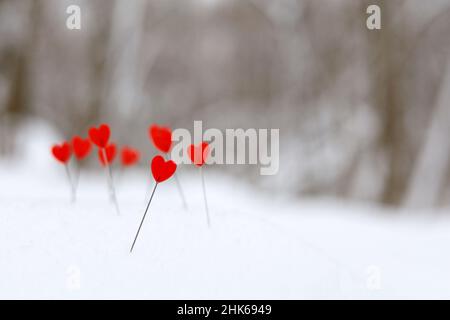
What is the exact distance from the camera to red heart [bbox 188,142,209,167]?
1.10 metres

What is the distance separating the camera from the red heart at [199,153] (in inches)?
43.3

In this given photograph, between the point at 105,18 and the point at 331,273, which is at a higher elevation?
the point at 105,18

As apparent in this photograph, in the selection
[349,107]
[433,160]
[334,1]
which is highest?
[334,1]

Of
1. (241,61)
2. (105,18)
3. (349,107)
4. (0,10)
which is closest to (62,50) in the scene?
(105,18)

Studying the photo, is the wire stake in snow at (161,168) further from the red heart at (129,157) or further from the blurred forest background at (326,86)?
the blurred forest background at (326,86)

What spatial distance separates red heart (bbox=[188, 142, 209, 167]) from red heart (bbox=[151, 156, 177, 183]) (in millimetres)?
71

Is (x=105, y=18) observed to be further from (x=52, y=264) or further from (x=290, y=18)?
(x=52, y=264)

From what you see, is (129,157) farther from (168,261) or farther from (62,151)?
(168,261)

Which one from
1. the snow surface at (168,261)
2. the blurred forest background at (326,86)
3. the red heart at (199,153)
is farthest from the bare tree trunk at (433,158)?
the red heart at (199,153)

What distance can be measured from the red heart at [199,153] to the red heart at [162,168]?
0.07 meters
